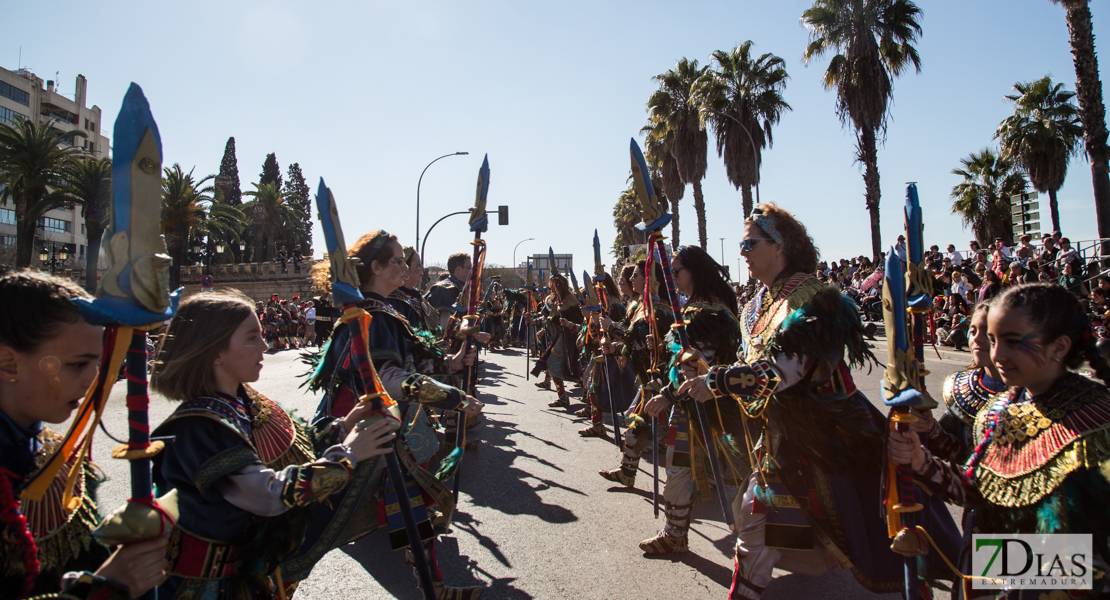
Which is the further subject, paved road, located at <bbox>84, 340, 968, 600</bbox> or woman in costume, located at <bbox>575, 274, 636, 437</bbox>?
woman in costume, located at <bbox>575, 274, 636, 437</bbox>

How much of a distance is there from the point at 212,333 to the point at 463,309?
157 inches

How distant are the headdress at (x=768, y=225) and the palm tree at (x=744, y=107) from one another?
22511 millimetres

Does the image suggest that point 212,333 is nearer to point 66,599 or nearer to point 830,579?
point 66,599

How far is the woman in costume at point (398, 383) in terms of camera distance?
2923mm

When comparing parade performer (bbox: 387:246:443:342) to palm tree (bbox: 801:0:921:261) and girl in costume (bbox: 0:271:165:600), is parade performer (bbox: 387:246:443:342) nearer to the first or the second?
girl in costume (bbox: 0:271:165:600)

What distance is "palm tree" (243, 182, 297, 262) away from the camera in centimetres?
4816

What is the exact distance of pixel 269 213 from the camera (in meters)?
48.9

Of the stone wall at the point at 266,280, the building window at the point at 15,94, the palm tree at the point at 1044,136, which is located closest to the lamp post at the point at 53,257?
the stone wall at the point at 266,280

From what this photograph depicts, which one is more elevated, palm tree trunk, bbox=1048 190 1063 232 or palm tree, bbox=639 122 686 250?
palm tree, bbox=639 122 686 250

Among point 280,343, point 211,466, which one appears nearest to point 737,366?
point 211,466

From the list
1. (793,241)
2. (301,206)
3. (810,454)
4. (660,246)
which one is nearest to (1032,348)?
(810,454)

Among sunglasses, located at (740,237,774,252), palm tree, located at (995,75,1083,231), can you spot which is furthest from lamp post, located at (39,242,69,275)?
palm tree, located at (995,75,1083,231)

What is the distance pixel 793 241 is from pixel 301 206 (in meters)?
61.9

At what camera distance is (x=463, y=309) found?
6.12 metres
